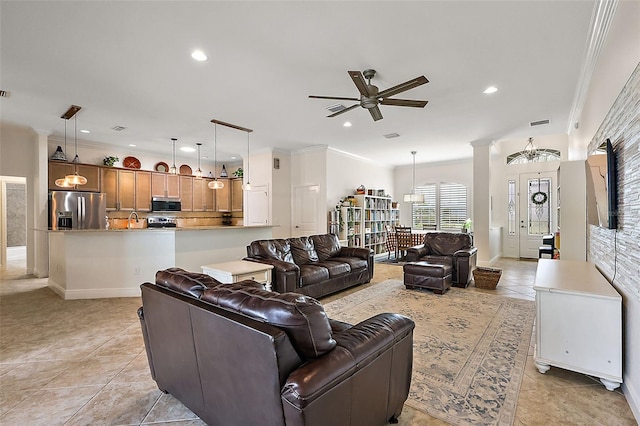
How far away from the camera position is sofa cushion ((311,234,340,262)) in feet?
17.3

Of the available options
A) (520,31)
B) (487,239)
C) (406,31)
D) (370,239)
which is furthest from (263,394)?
(370,239)

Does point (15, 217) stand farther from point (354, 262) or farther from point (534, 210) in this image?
point (534, 210)

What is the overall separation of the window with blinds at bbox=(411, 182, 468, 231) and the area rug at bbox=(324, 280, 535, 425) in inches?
195

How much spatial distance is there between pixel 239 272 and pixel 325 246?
231 centimetres

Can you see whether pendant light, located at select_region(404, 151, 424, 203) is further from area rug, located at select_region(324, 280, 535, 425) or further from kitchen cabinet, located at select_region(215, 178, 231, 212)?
kitchen cabinet, located at select_region(215, 178, 231, 212)

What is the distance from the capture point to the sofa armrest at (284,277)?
13.0 feet

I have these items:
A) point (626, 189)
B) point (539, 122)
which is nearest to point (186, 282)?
point (626, 189)

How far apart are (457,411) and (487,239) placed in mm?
5617

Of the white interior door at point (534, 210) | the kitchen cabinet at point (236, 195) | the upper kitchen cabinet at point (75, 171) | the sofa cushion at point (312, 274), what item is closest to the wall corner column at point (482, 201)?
the white interior door at point (534, 210)

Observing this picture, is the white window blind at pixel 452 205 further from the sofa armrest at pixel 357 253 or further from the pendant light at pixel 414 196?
the sofa armrest at pixel 357 253

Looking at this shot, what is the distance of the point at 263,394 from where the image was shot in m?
1.28

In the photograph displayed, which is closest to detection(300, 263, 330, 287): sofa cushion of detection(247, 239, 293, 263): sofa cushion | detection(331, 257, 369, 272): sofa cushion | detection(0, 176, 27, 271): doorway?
detection(247, 239, 293, 263): sofa cushion

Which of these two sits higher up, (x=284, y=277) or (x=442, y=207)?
(x=442, y=207)

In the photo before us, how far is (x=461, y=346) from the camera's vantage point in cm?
283
